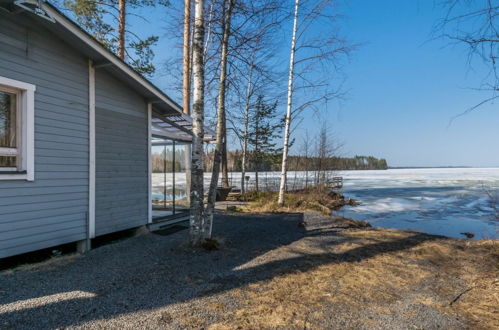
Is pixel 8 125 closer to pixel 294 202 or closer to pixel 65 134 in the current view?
pixel 65 134

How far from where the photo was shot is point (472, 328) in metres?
2.72

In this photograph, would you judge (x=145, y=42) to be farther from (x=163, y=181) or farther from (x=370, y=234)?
(x=370, y=234)

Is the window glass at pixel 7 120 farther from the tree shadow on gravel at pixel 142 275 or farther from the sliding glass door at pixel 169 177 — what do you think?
the sliding glass door at pixel 169 177

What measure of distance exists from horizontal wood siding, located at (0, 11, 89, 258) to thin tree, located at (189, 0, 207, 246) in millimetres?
1884

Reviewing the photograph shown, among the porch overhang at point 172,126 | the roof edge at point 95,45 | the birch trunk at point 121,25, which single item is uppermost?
the birch trunk at point 121,25

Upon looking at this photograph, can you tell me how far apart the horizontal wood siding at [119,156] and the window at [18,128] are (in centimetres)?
121

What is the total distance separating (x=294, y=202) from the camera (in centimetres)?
1219

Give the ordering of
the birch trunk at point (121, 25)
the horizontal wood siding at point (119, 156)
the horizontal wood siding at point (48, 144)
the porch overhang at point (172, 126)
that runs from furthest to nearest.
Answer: the birch trunk at point (121, 25), the porch overhang at point (172, 126), the horizontal wood siding at point (119, 156), the horizontal wood siding at point (48, 144)

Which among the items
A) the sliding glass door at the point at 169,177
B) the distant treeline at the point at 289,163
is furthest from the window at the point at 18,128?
the distant treeline at the point at 289,163

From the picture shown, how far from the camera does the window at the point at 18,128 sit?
4039 mm

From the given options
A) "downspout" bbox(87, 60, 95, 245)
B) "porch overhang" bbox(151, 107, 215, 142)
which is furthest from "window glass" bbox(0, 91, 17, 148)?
"porch overhang" bbox(151, 107, 215, 142)

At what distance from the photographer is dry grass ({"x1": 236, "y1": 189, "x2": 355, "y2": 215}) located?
11.4 meters

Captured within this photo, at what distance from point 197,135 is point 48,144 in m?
2.30

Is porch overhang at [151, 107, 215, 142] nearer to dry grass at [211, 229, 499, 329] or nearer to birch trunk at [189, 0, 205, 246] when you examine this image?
birch trunk at [189, 0, 205, 246]
